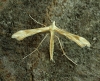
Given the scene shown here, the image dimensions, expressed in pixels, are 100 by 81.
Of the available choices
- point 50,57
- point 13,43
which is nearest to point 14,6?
point 13,43

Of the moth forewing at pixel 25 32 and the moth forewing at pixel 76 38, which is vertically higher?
the moth forewing at pixel 25 32

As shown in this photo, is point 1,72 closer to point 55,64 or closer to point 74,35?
point 55,64

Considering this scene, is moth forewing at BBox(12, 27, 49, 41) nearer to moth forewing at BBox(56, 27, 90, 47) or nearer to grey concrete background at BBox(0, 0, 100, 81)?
grey concrete background at BBox(0, 0, 100, 81)

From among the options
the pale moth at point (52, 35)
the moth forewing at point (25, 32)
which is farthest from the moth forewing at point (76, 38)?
the moth forewing at point (25, 32)

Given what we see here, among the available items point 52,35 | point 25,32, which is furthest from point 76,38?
point 25,32

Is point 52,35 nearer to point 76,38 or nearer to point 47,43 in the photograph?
point 47,43

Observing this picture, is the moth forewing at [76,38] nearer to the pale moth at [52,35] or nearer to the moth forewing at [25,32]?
the pale moth at [52,35]

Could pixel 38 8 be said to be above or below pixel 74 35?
above

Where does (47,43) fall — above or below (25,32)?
below

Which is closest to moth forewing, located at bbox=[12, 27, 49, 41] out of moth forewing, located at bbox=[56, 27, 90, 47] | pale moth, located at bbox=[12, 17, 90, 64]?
pale moth, located at bbox=[12, 17, 90, 64]
